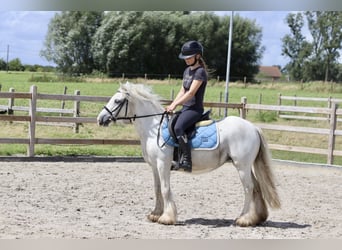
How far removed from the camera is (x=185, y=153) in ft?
15.4

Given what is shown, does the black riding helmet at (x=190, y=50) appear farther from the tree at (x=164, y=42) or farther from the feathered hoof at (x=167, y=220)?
the tree at (x=164, y=42)

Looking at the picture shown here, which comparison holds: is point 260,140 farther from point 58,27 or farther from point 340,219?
point 58,27

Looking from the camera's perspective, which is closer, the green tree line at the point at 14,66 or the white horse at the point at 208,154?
the white horse at the point at 208,154

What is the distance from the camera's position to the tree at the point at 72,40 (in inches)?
1124

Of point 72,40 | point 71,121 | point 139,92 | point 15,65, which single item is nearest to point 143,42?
point 72,40

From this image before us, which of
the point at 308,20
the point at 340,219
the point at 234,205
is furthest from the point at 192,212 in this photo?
the point at 308,20

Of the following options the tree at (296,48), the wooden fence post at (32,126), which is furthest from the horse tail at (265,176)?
the tree at (296,48)

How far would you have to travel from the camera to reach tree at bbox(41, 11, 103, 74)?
2855 cm

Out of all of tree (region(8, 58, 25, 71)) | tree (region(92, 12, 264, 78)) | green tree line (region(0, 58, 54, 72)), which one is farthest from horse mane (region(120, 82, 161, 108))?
tree (region(92, 12, 264, 78))

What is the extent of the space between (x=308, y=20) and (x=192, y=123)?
3827cm

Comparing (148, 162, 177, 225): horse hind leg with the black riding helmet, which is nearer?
the black riding helmet

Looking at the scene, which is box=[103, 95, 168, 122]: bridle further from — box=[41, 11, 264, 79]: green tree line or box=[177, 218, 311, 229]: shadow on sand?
box=[41, 11, 264, 79]: green tree line

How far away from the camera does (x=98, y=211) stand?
16.7 ft

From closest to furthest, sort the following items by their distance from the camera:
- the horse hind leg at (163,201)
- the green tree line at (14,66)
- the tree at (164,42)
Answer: the horse hind leg at (163,201) → the green tree line at (14,66) → the tree at (164,42)
